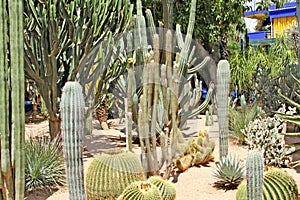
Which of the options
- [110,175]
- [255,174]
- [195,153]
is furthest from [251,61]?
[255,174]

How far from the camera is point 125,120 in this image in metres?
6.77

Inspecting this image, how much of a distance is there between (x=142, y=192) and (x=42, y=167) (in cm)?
205

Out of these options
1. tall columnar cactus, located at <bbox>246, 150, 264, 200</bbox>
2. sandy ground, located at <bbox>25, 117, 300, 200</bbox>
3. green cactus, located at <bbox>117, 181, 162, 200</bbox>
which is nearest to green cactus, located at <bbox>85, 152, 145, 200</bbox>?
sandy ground, located at <bbox>25, 117, 300, 200</bbox>

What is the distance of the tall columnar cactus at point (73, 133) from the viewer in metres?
3.22

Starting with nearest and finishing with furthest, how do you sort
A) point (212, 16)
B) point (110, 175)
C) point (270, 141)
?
point (110, 175) < point (270, 141) < point (212, 16)

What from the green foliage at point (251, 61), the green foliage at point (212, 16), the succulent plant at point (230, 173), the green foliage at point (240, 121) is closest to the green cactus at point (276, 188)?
the succulent plant at point (230, 173)

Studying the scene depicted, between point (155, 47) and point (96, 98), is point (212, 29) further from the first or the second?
point (155, 47)

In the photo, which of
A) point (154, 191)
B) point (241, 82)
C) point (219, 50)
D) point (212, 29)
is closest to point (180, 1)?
point (212, 29)

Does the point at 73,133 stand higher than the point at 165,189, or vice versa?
the point at 73,133

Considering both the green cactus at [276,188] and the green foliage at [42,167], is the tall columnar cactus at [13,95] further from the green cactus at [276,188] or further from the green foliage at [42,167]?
the green cactus at [276,188]

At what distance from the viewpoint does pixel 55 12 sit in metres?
6.32

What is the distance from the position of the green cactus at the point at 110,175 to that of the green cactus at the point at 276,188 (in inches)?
48.4

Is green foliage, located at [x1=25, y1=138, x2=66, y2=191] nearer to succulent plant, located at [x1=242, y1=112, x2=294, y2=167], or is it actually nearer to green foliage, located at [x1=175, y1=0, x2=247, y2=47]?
succulent plant, located at [x1=242, y1=112, x2=294, y2=167]

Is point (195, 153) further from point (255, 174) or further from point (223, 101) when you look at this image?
point (255, 174)
